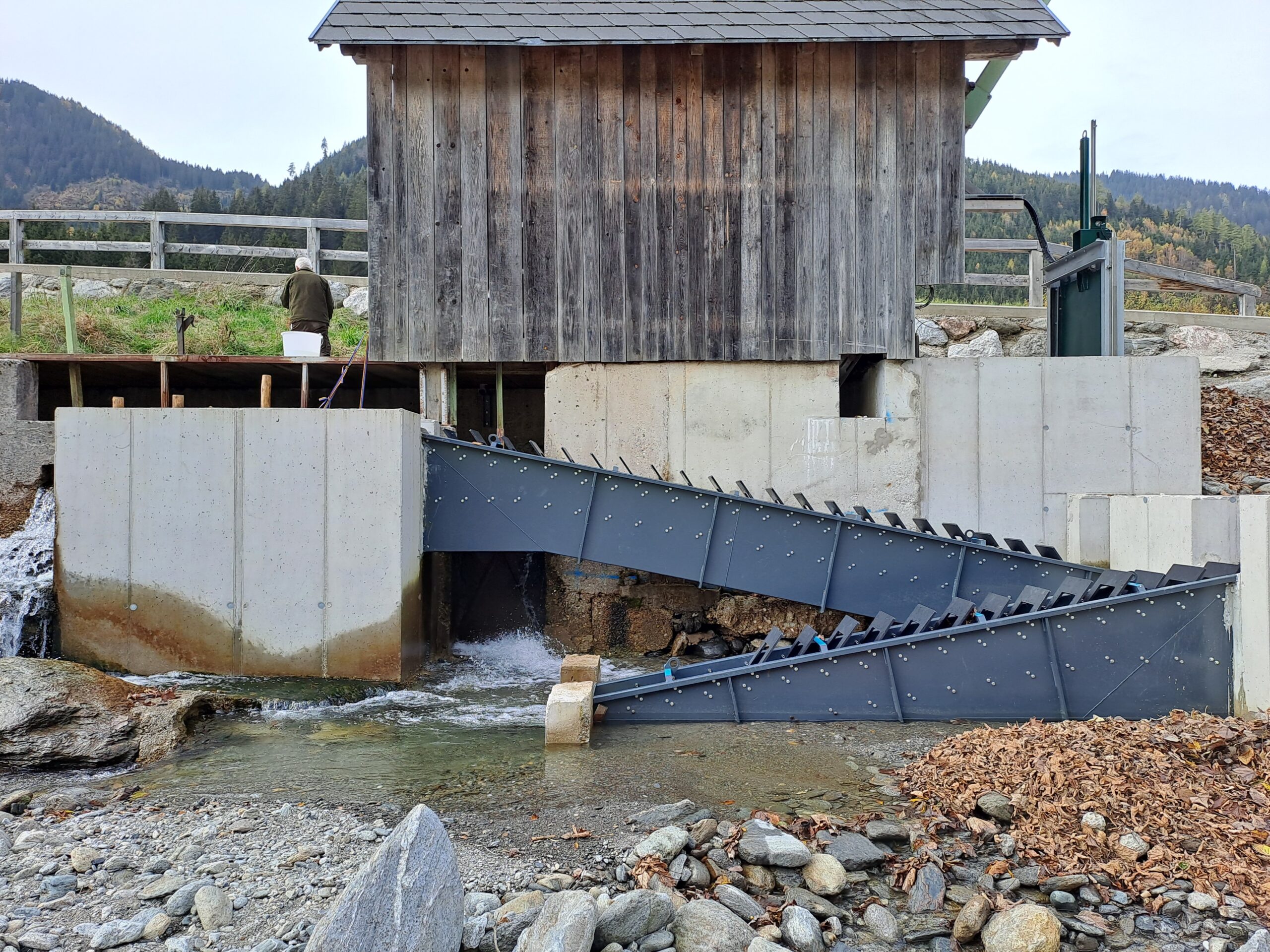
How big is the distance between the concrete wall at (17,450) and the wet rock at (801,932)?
9676 mm

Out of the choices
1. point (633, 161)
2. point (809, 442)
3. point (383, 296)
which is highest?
point (633, 161)

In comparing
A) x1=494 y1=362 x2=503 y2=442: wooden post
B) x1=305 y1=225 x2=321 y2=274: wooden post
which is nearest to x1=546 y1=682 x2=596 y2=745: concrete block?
x1=494 y1=362 x2=503 y2=442: wooden post

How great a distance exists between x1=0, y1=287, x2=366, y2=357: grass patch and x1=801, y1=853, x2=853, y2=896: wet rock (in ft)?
36.4

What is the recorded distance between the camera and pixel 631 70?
11016 mm

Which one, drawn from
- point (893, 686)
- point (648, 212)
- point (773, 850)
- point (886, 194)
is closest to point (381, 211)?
point (648, 212)

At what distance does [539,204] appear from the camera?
11094 millimetres

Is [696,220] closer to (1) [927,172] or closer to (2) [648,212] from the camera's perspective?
(2) [648,212]

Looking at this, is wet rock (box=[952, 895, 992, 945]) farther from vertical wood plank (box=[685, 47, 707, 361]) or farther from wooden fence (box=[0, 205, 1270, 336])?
wooden fence (box=[0, 205, 1270, 336])

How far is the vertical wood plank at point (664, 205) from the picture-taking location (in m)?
11.0

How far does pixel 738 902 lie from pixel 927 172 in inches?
372

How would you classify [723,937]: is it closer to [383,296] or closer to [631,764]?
[631,764]

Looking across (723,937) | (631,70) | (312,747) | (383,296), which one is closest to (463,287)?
(383,296)

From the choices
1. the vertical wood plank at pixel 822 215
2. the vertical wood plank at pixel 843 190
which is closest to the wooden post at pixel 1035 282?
the vertical wood plank at pixel 843 190

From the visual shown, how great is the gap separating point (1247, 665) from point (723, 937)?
496 cm
